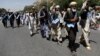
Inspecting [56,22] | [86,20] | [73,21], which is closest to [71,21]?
[73,21]

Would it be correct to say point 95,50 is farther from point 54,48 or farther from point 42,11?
point 42,11

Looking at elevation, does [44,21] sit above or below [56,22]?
below

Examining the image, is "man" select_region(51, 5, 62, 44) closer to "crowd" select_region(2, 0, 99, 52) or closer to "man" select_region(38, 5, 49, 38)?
"crowd" select_region(2, 0, 99, 52)

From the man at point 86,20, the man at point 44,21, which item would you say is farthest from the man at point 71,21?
the man at point 44,21

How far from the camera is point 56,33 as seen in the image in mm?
18297

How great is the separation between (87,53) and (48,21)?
6.78 meters

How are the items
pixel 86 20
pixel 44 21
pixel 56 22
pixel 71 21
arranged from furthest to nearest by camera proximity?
pixel 44 21 → pixel 56 22 → pixel 86 20 → pixel 71 21

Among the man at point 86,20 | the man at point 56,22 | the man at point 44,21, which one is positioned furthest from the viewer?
the man at point 44,21

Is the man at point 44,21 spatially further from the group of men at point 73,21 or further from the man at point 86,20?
the man at point 86,20

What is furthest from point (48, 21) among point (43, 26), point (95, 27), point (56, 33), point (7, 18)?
point (7, 18)

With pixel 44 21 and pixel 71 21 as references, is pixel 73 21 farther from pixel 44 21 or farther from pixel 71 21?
pixel 44 21

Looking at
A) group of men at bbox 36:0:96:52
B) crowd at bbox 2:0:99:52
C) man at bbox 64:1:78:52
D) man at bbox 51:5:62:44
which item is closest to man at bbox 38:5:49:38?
crowd at bbox 2:0:99:52

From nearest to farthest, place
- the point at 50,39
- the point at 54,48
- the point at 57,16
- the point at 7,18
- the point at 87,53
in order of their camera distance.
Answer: the point at 87,53
the point at 54,48
the point at 57,16
the point at 50,39
the point at 7,18

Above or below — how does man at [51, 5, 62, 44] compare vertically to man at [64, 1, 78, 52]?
below
